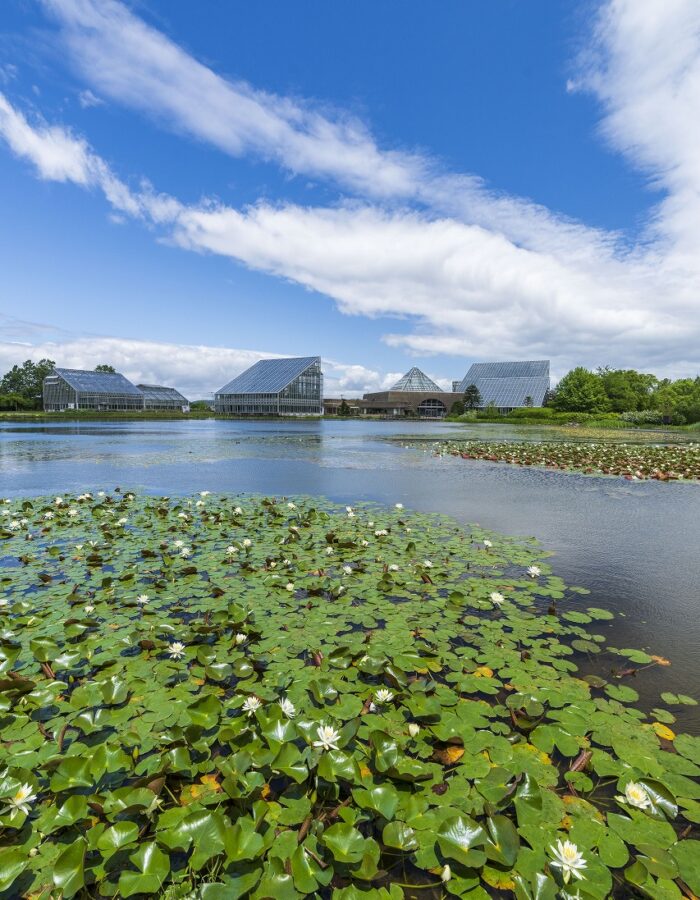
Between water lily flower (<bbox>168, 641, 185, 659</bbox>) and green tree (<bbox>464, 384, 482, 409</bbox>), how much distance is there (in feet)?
348

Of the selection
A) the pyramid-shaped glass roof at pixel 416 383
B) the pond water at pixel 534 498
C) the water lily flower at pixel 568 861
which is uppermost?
the pyramid-shaped glass roof at pixel 416 383

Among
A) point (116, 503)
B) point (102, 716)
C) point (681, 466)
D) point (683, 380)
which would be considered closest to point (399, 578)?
point (102, 716)

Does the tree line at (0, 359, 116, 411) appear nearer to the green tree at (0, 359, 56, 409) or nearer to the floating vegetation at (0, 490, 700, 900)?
the green tree at (0, 359, 56, 409)

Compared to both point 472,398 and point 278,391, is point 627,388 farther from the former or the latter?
point 278,391

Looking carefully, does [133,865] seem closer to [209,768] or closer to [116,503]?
[209,768]

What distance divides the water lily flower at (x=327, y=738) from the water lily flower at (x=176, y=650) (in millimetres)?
1799

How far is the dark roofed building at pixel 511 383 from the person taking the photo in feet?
332

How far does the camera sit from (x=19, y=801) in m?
2.49

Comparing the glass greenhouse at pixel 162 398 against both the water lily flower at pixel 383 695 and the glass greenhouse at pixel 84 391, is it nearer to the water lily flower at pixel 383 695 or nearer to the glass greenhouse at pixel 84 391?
the glass greenhouse at pixel 84 391

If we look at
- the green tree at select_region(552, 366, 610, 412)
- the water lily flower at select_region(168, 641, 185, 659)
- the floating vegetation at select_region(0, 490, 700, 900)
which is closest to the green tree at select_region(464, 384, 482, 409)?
the green tree at select_region(552, 366, 610, 412)

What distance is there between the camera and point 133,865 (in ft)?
7.86

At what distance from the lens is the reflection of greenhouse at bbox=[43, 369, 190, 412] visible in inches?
3593

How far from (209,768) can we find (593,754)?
8.65ft

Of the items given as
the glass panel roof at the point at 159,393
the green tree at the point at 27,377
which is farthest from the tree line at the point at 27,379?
the glass panel roof at the point at 159,393
